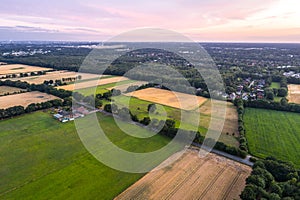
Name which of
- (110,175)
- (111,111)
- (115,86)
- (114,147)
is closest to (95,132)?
(114,147)

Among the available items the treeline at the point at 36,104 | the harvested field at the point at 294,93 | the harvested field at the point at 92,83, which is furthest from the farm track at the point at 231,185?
the harvested field at the point at 92,83

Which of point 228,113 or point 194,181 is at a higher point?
point 228,113

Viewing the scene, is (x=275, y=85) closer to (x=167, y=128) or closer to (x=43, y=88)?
(x=167, y=128)

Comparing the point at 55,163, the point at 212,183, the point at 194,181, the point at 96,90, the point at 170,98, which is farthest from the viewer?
the point at 96,90

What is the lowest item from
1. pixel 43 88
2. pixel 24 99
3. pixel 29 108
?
pixel 24 99

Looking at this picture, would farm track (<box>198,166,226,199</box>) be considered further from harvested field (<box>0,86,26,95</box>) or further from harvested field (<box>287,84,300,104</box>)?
harvested field (<box>0,86,26,95</box>)

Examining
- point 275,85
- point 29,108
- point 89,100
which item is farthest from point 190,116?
point 275,85
